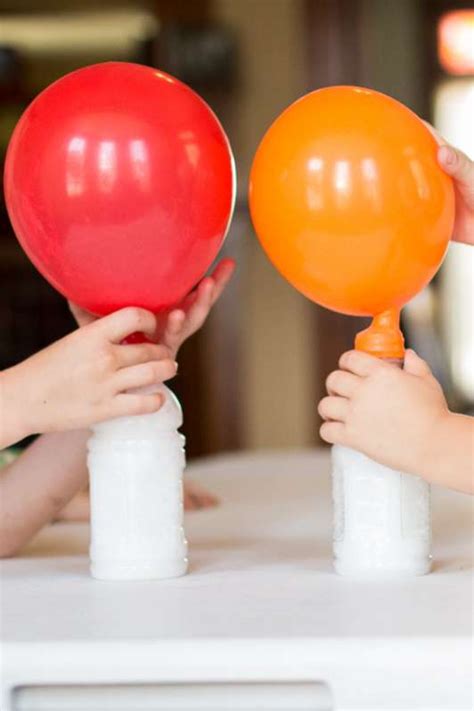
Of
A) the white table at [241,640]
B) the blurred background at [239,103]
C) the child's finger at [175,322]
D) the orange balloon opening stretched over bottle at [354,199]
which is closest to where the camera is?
the white table at [241,640]

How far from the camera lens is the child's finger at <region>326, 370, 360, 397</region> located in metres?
0.75

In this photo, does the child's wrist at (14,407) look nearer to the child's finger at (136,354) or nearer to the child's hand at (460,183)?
the child's finger at (136,354)

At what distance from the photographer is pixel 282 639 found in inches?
22.8

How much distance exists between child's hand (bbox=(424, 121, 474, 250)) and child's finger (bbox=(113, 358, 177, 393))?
21cm

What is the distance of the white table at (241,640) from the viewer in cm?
57

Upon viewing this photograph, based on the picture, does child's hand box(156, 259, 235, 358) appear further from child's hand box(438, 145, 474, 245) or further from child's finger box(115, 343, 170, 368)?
child's hand box(438, 145, 474, 245)

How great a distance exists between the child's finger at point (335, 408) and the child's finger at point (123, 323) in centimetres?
12

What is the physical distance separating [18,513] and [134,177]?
290 mm

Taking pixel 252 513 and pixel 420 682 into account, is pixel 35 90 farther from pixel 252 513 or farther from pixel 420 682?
pixel 420 682

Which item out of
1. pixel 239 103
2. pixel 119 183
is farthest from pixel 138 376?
pixel 239 103

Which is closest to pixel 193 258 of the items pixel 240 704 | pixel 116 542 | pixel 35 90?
pixel 116 542

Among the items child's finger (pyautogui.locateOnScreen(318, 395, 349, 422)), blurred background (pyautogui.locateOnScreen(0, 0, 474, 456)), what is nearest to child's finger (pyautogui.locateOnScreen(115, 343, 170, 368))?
child's finger (pyautogui.locateOnScreen(318, 395, 349, 422))

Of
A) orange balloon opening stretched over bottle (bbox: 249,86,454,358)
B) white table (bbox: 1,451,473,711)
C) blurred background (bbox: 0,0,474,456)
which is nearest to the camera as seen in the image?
white table (bbox: 1,451,473,711)

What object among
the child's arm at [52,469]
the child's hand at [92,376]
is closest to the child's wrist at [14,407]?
the child's hand at [92,376]
